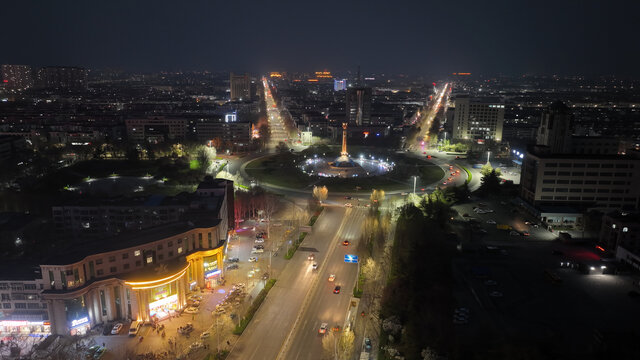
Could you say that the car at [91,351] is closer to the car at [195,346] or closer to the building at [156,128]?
the car at [195,346]

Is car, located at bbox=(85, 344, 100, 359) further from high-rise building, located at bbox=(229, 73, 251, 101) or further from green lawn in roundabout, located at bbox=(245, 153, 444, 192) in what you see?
high-rise building, located at bbox=(229, 73, 251, 101)

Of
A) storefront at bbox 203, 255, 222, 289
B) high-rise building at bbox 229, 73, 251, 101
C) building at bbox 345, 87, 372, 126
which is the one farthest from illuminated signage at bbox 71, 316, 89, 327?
high-rise building at bbox 229, 73, 251, 101

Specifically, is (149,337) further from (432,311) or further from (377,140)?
(377,140)

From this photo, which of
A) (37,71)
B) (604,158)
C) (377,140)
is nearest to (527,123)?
(377,140)

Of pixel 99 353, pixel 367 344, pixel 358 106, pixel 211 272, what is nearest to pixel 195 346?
pixel 99 353

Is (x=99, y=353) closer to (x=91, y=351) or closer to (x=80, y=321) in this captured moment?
(x=91, y=351)

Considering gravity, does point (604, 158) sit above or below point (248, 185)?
above
